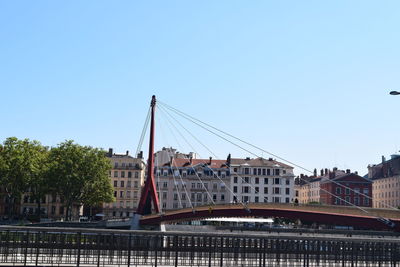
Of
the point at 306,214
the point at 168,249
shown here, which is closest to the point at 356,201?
the point at 306,214

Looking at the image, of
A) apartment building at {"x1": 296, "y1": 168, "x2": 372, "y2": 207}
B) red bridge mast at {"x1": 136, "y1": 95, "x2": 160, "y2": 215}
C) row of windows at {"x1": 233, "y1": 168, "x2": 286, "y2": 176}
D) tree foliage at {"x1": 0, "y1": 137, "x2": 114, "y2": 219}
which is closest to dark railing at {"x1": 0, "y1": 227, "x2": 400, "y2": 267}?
red bridge mast at {"x1": 136, "y1": 95, "x2": 160, "y2": 215}

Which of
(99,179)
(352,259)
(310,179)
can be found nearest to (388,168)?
(310,179)

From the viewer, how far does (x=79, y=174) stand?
3772 inches

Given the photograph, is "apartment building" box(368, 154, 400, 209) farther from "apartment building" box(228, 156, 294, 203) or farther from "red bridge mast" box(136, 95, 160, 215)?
"red bridge mast" box(136, 95, 160, 215)

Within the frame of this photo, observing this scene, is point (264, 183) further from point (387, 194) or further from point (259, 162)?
point (387, 194)

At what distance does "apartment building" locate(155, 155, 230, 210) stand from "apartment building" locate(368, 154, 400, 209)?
44.0 m

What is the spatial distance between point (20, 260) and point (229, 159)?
101 m

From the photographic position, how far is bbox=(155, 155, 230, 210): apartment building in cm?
11744

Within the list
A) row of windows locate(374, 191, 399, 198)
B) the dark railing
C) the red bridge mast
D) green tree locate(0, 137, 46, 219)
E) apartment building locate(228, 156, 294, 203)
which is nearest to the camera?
the dark railing

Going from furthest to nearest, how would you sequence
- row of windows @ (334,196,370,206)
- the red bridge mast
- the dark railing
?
row of windows @ (334,196,370,206)
the red bridge mast
the dark railing

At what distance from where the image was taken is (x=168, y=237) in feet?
81.7

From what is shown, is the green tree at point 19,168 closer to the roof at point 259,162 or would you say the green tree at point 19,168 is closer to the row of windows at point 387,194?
the roof at point 259,162

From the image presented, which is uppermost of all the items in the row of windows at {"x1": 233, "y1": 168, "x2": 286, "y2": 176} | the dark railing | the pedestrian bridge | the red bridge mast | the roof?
the roof

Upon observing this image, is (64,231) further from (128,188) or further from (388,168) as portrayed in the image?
(388,168)
